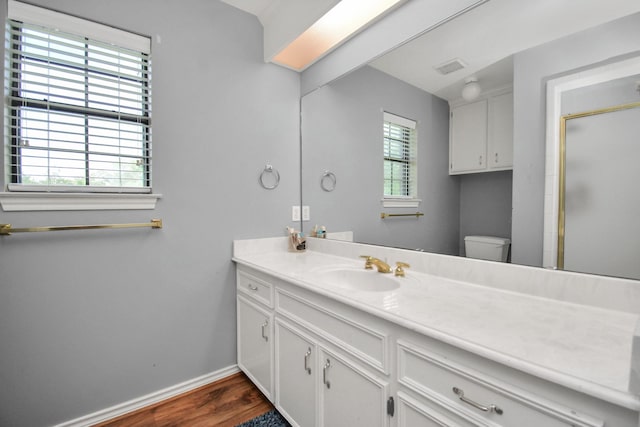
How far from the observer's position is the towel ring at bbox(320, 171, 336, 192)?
2.10 m

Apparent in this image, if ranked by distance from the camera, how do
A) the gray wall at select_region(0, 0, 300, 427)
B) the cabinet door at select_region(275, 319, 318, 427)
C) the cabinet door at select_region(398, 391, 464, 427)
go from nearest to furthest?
the cabinet door at select_region(398, 391, 464, 427), the cabinet door at select_region(275, 319, 318, 427), the gray wall at select_region(0, 0, 300, 427)

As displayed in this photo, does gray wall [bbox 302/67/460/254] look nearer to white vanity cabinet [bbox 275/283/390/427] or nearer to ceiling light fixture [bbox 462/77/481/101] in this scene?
ceiling light fixture [bbox 462/77/481/101]

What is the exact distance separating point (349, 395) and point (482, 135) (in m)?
1.23

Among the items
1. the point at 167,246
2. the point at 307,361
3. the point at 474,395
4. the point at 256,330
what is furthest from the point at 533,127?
the point at 167,246

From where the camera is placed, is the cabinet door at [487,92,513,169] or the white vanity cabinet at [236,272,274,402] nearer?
the cabinet door at [487,92,513,169]

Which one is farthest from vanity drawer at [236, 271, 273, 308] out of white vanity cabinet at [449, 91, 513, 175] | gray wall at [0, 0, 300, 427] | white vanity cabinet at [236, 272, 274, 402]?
white vanity cabinet at [449, 91, 513, 175]

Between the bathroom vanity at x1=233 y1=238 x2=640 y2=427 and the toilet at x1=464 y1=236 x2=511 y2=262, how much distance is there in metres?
0.05

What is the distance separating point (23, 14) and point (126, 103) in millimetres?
523

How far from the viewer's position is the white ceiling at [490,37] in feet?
3.18

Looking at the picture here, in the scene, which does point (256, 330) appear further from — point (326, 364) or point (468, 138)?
point (468, 138)

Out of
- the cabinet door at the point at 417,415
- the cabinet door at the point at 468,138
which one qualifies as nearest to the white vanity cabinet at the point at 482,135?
the cabinet door at the point at 468,138

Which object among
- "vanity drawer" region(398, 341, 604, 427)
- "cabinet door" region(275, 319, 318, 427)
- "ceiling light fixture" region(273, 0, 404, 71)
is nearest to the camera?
"vanity drawer" region(398, 341, 604, 427)

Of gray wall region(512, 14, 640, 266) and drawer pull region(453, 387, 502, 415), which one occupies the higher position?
gray wall region(512, 14, 640, 266)

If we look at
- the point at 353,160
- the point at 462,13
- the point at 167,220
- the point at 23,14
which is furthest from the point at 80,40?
the point at 462,13
